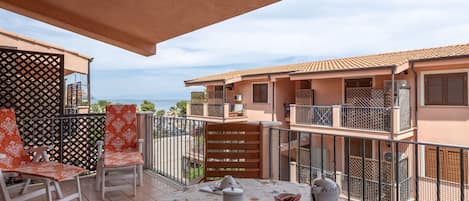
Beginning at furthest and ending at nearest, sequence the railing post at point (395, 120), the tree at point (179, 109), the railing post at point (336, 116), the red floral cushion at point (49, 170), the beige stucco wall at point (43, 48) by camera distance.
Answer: the tree at point (179, 109) < the railing post at point (336, 116) < the railing post at point (395, 120) < the beige stucco wall at point (43, 48) < the red floral cushion at point (49, 170)

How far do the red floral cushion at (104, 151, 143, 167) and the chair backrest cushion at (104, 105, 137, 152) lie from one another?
192 millimetres

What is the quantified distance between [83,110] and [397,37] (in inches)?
493

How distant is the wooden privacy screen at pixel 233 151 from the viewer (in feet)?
8.02

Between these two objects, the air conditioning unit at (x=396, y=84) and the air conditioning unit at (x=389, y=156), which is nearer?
the air conditioning unit at (x=389, y=156)

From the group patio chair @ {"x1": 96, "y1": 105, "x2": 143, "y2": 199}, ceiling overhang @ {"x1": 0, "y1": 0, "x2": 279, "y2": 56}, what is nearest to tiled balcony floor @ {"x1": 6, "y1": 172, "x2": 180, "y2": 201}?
patio chair @ {"x1": 96, "y1": 105, "x2": 143, "y2": 199}

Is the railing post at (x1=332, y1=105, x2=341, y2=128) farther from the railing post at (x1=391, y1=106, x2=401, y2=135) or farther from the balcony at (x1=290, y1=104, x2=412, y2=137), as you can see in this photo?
the railing post at (x1=391, y1=106, x2=401, y2=135)

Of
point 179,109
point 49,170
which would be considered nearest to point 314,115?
point 49,170

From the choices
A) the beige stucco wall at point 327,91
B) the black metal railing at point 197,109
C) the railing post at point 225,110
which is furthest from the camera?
the black metal railing at point 197,109

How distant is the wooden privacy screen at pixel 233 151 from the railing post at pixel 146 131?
2342mm

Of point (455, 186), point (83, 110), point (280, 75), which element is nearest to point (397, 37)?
point (280, 75)

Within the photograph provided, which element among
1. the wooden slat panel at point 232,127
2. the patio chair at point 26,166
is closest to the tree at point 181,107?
the patio chair at point 26,166

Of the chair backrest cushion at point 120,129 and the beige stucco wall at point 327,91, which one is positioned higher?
the beige stucco wall at point 327,91

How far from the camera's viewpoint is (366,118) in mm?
8531

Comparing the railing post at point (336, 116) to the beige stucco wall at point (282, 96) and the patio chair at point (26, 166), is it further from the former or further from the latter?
the patio chair at point (26, 166)
